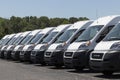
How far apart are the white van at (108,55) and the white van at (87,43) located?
125 cm

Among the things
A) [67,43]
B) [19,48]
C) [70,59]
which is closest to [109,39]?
[70,59]

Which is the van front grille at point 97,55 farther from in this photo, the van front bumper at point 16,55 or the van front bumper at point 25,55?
the van front bumper at point 16,55

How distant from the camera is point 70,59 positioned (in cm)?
1783

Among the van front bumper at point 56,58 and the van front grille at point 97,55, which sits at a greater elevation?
the van front grille at point 97,55

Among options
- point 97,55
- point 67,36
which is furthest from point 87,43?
point 67,36

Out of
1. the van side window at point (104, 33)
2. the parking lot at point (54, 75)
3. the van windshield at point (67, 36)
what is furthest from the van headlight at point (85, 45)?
the van windshield at point (67, 36)

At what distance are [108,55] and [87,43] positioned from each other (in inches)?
109

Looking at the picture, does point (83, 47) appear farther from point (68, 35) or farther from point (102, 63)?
point (68, 35)

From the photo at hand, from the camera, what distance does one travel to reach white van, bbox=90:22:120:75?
14664 mm

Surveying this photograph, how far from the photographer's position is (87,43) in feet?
57.4

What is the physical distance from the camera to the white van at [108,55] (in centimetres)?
1466

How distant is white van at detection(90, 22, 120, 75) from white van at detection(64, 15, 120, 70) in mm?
1246

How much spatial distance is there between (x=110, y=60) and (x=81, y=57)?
2.67 meters

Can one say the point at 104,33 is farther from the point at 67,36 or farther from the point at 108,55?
the point at 67,36
